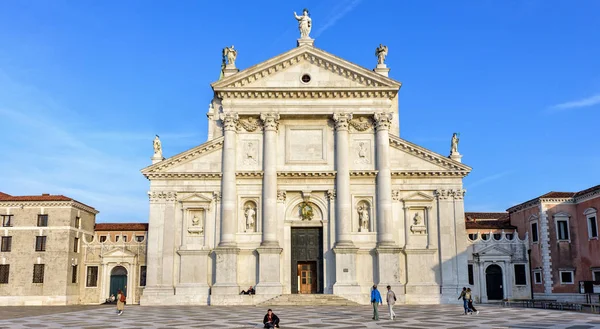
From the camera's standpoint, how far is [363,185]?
136 feet

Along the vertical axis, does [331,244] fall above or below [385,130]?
below

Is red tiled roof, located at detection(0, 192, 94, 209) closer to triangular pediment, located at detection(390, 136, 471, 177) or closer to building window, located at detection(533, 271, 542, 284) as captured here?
triangular pediment, located at detection(390, 136, 471, 177)

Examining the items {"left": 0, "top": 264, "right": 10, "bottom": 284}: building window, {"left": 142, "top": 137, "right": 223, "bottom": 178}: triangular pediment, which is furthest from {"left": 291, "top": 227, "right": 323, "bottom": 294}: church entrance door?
{"left": 0, "top": 264, "right": 10, "bottom": 284}: building window

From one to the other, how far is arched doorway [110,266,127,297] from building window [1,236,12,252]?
788 centimetres

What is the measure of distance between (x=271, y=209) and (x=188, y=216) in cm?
604

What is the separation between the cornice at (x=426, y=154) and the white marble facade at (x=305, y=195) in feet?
0.24

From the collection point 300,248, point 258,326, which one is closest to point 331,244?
point 300,248

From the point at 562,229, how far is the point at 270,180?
2223 centimetres

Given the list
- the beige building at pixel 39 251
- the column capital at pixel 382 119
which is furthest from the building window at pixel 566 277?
the beige building at pixel 39 251

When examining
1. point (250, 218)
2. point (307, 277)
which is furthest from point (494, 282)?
point (250, 218)

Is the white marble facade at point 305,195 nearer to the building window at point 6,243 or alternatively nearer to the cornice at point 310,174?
the cornice at point 310,174

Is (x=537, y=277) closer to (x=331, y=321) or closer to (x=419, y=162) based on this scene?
(x=419, y=162)

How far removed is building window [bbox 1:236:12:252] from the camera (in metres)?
44.6

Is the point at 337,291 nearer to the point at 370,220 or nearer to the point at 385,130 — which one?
the point at 370,220
